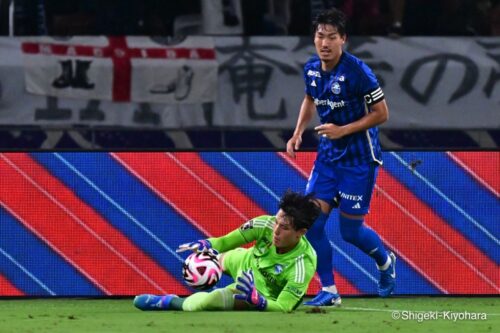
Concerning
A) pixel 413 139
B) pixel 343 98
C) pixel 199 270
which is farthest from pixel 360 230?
pixel 413 139

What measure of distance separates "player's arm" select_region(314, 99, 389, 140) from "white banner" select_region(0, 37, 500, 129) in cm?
441

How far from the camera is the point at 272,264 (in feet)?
34.6

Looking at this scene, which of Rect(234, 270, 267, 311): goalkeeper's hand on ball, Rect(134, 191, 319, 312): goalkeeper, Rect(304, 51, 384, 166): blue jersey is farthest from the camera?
Rect(304, 51, 384, 166): blue jersey

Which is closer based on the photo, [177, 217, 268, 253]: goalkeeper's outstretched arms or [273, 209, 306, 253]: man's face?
[273, 209, 306, 253]: man's face

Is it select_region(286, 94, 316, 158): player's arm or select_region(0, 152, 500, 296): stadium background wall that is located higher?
select_region(286, 94, 316, 158): player's arm

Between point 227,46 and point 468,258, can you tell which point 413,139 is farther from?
point 468,258

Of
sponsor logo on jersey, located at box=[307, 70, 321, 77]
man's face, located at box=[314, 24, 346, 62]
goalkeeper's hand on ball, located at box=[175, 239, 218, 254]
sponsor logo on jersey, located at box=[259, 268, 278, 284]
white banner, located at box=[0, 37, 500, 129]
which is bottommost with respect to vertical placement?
white banner, located at box=[0, 37, 500, 129]

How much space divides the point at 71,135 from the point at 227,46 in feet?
6.17

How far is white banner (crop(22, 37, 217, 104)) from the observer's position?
15.6 m

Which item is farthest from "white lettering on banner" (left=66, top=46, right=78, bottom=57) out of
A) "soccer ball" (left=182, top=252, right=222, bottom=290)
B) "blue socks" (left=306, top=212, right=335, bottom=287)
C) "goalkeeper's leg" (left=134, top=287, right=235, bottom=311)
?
"soccer ball" (left=182, top=252, right=222, bottom=290)

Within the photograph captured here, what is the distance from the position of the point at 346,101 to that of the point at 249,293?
1.76 meters

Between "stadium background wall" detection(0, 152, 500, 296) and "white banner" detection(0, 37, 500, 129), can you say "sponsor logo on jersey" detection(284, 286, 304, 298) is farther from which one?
"white banner" detection(0, 37, 500, 129)

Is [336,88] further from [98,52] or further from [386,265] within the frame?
[98,52]

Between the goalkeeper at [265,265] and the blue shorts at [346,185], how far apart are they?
0.64 metres
